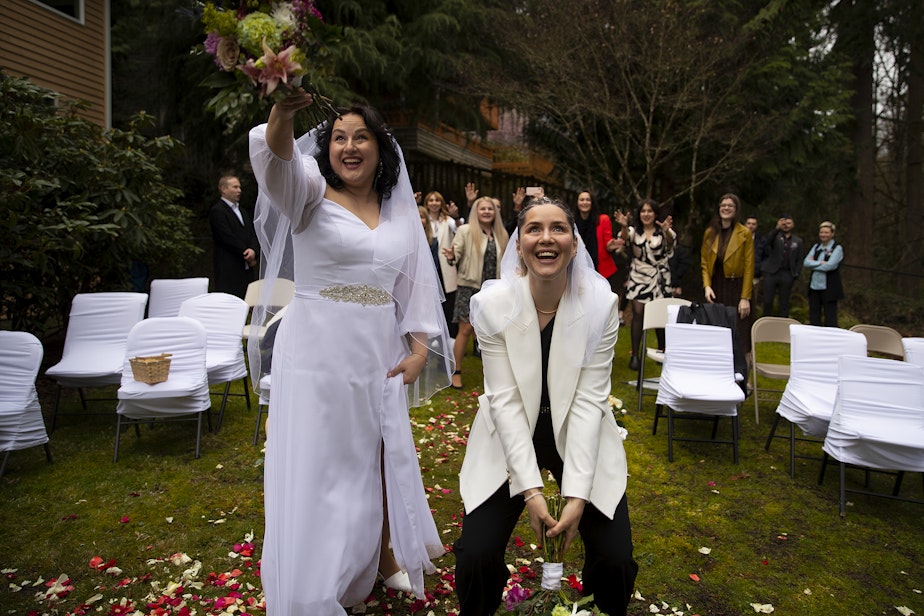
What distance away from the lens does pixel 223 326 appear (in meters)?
6.42

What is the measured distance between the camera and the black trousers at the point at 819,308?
1059cm

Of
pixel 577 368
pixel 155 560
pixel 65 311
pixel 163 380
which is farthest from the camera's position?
pixel 65 311

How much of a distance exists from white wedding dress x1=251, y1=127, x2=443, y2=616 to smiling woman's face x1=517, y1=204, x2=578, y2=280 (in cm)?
65

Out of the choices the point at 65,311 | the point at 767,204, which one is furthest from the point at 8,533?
the point at 767,204

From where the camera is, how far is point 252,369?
3.28m

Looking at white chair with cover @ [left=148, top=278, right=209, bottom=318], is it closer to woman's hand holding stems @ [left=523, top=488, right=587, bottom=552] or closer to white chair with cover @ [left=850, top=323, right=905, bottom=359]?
woman's hand holding stems @ [left=523, top=488, right=587, bottom=552]

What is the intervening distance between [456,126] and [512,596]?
48.1ft

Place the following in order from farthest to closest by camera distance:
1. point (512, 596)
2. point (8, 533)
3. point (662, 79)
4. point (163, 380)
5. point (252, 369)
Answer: point (662, 79) < point (163, 380) < point (8, 533) < point (252, 369) < point (512, 596)

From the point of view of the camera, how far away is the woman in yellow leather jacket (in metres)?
7.39

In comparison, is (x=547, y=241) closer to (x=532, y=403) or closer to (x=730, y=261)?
(x=532, y=403)

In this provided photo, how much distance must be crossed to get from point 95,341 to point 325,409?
4.32 m

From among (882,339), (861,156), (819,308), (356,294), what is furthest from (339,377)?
(861,156)

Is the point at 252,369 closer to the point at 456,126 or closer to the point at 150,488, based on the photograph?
the point at 150,488

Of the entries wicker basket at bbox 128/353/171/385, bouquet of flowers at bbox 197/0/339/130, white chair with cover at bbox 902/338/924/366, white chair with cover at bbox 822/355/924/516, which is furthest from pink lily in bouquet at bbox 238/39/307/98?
white chair with cover at bbox 902/338/924/366
